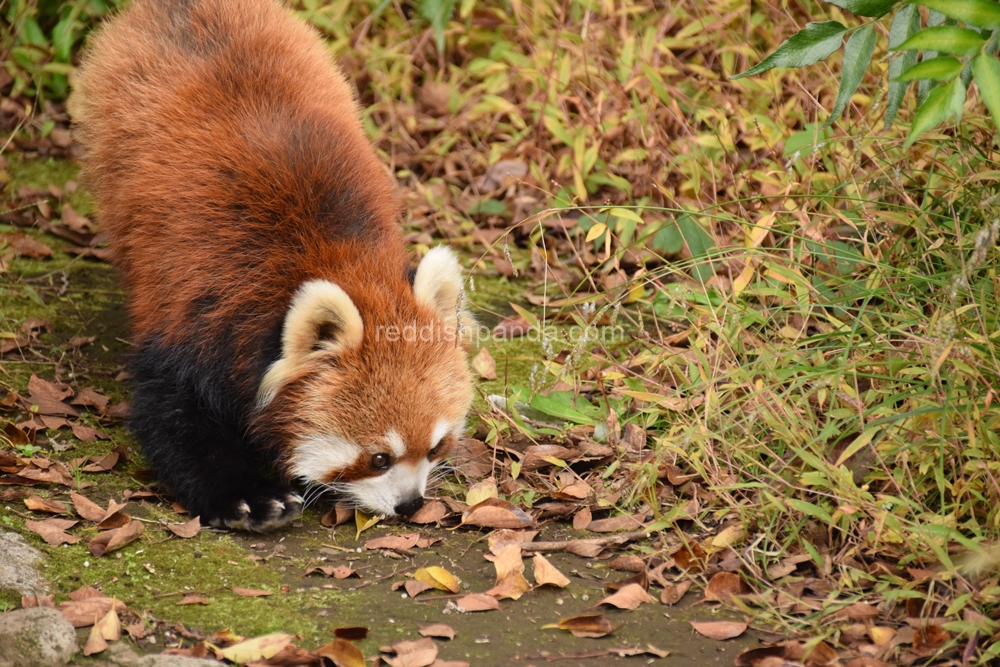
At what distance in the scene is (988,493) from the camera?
276 cm

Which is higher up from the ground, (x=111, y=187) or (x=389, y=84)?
(x=389, y=84)

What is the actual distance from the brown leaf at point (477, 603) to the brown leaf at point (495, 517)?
1.41 ft

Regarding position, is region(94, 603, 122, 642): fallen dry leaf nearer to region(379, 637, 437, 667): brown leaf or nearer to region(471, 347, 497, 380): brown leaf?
region(379, 637, 437, 667): brown leaf

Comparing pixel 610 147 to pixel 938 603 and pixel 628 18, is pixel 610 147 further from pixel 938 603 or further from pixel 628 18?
pixel 938 603

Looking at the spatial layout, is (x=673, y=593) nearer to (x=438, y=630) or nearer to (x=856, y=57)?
(x=438, y=630)

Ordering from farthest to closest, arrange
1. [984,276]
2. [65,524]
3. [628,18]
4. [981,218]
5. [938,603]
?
[628,18]
[981,218]
[984,276]
[65,524]
[938,603]

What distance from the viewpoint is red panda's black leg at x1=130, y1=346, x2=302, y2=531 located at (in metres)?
3.14

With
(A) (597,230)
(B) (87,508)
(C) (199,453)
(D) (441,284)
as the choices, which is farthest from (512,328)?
(B) (87,508)

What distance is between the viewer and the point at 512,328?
175 inches

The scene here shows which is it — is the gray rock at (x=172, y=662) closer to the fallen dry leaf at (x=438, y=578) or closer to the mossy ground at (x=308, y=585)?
the mossy ground at (x=308, y=585)

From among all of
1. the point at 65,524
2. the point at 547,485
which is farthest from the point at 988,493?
the point at 65,524

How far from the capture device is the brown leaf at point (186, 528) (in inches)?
121

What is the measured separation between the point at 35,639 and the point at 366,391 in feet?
3.95

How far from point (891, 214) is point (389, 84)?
140 inches
